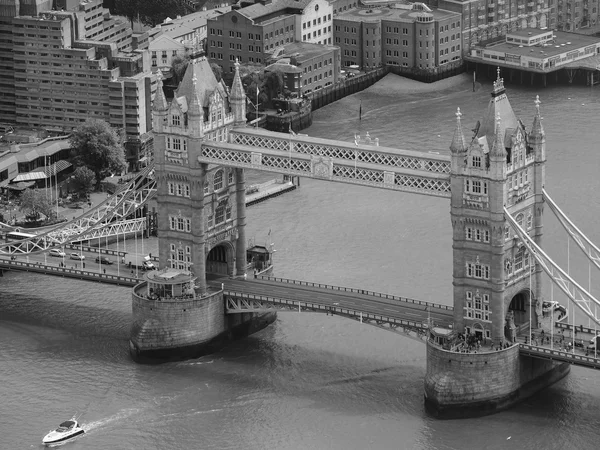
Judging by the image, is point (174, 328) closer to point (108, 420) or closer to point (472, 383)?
point (108, 420)

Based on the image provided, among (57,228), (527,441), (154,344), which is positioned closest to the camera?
(527,441)

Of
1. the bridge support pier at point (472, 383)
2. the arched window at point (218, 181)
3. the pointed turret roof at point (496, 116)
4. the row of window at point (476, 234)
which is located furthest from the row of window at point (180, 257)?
the pointed turret roof at point (496, 116)

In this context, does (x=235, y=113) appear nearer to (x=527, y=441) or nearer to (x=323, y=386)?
(x=323, y=386)

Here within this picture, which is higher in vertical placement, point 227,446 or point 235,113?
point 235,113

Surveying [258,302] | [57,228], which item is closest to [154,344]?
[258,302]

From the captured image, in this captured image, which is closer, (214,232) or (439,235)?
(214,232)

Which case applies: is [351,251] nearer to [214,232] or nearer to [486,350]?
[214,232]

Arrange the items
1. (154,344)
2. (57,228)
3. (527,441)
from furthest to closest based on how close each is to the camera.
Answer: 1. (57,228)
2. (154,344)
3. (527,441)
